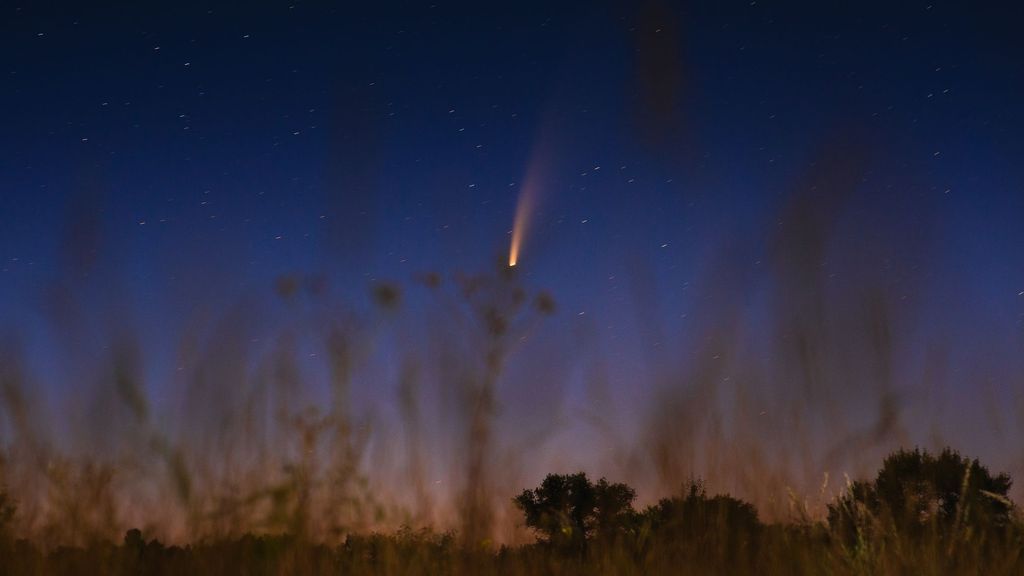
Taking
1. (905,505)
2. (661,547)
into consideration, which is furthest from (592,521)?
(905,505)

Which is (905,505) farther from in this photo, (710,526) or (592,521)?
(592,521)

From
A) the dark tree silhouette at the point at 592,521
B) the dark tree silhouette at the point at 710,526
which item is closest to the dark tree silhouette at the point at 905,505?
the dark tree silhouette at the point at 710,526

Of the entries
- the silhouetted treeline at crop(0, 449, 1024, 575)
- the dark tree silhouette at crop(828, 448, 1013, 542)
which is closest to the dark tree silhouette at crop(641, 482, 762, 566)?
the silhouetted treeline at crop(0, 449, 1024, 575)

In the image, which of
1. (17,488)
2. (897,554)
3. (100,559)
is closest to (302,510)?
(100,559)

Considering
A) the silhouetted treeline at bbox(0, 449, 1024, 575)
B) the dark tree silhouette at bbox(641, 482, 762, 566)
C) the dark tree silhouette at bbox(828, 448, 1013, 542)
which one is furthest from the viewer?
the dark tree silhouette at bbox(641, 482, 762, 566)

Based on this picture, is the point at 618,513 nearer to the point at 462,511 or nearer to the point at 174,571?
the point at 462,511

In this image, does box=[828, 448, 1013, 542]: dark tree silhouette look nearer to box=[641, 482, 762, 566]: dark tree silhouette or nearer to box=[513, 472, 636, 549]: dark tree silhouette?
box=[641, 482, 762, 566]: dark tree silhouette

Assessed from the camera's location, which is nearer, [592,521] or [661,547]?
[661,547]

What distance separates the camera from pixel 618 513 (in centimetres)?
440

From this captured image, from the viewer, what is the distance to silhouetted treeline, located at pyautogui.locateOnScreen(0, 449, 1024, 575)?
10.5ft

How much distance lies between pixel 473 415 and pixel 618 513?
4.00 feet

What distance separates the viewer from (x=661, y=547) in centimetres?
401

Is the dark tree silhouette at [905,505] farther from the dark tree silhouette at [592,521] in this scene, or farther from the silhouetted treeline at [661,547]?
the dark tree silhouette at [592,521]

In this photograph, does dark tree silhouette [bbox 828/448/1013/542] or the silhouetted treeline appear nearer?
the silhouetted treeline
